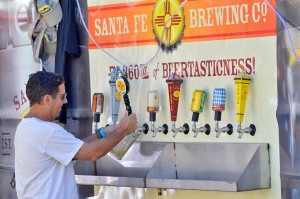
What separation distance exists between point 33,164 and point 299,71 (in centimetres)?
142

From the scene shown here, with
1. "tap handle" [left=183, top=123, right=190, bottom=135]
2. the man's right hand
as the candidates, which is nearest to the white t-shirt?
the man's right hand

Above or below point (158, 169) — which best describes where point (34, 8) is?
above

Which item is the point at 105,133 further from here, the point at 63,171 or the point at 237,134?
the point at 237,134

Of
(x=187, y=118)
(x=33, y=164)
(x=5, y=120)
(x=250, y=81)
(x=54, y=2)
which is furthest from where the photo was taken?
(x=5, y=120)

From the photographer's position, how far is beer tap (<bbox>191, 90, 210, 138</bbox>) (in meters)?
4.50

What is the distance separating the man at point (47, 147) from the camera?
4.02 m

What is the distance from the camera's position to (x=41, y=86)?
410 centimetres

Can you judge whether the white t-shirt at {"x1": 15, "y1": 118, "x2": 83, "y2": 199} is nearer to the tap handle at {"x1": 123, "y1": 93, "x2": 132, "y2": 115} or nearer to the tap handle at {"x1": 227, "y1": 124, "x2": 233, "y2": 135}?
the tap handle at {"x1": 123, "y1": 93, "x2": 132, "y2": 115}

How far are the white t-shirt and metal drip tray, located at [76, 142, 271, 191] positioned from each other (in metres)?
0.67

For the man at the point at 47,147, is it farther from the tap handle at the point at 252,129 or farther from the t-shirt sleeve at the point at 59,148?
the tap handle at the point at 252,129

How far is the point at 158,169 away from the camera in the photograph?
4.70 meters

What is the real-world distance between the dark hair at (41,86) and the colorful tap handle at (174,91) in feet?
2.47

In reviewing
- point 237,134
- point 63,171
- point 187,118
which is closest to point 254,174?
point 237,134

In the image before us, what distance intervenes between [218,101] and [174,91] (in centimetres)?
31
